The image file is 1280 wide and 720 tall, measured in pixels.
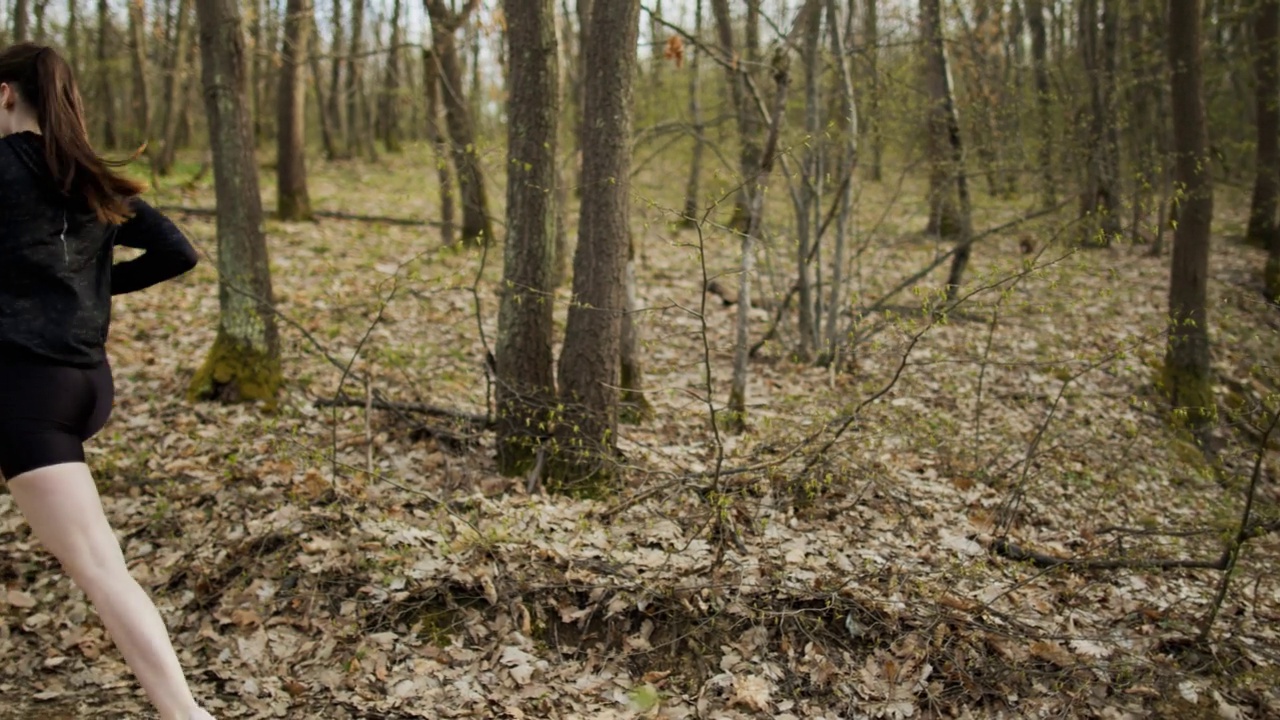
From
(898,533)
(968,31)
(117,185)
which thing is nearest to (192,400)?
(117,185)

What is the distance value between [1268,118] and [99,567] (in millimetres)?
14653

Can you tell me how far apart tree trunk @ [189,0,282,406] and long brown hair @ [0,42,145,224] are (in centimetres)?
399

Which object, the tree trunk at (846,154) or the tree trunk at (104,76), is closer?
the tree trunk at (846,154)

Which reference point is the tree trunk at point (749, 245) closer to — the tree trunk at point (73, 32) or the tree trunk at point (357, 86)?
the tree trunk at point (357, 86)

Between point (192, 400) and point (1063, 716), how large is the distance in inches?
248

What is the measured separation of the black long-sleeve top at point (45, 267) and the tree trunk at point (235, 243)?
399 cm

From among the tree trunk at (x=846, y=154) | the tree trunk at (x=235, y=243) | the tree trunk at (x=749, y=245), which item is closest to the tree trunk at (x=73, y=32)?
the tree trunk at (x=235, y=243)

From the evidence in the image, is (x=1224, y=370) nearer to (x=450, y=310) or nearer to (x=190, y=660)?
(x=450, y=310)

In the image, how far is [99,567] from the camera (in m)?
2.89

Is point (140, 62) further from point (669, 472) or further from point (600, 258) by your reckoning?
point (669, 472)

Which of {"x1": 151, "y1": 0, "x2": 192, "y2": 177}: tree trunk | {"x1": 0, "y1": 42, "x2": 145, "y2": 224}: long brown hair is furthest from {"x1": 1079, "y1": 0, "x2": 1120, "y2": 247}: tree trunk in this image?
{"x1": 151, "y1": 0, "x2": 192, "y2": 177}: tree trunk

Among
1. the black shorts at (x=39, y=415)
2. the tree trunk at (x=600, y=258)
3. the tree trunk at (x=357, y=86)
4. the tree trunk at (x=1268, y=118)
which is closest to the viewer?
the black shorts at (x=39, y=415)

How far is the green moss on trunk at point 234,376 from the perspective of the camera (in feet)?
23.5

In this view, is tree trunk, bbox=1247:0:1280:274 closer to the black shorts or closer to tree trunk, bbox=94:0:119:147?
the black shorts
